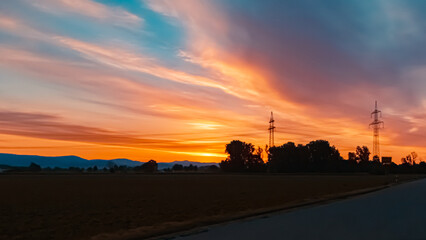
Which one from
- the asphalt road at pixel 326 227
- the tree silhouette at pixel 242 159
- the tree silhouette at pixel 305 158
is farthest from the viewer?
the tree silhouette at pixel 242 159

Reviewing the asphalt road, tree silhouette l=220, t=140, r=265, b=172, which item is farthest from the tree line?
the asphalt road

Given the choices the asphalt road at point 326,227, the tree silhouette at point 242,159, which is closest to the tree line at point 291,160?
Answer: the tree silhouette at point 242,159

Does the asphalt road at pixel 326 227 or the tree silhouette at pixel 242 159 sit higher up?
the tree silhouette at pixel 242 159

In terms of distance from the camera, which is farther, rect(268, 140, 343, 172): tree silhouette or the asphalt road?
rect(268, 140, 343, 172): tree silhouette

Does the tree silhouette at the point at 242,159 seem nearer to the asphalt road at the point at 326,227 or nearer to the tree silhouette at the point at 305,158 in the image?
the tree silhouette at the point at 305,158

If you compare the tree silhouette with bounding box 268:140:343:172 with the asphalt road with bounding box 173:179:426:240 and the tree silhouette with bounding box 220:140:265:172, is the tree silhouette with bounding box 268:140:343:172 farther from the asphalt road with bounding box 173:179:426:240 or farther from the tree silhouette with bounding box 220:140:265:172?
the asphalt road with bounding box 173:179:426:240

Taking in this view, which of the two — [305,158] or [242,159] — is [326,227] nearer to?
[305,158]

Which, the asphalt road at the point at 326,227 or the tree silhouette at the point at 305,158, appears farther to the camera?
the tree silhouette at the point at 305,158

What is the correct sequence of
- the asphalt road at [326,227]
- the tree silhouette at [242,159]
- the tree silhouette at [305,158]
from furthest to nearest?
the tree silhouette at [242,159]
the tree silhouette at [305,158]
the asphalt road at [326,227]

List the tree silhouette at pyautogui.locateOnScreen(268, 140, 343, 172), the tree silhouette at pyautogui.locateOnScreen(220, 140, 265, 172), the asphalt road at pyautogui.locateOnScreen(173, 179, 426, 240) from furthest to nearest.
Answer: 1. the tree silhouette at pyautogui.locateOnScreen(220, 140, 265, 172)
2. the tree silhouette at pyautogui.locateOnScreen(268, 140, 343, 172)
3. the asphalt road at pyautogui.locateOnScreen(173, 179, 426, 240)

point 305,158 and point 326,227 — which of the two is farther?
point 305,158

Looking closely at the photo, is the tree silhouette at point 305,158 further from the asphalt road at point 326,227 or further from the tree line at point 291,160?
the asphalt road at point 326,227

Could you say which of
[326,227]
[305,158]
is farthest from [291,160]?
[326,227]

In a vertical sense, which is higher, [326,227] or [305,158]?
[305,158]
